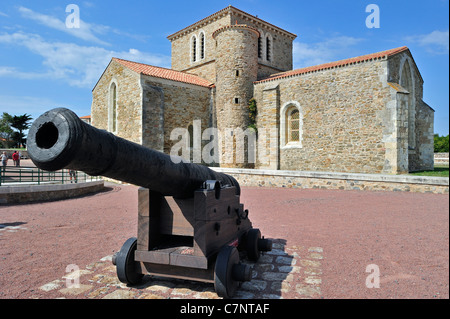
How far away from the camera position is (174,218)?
3.25m

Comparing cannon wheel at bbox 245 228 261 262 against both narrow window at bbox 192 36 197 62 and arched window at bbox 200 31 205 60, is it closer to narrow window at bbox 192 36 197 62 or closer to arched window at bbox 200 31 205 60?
arched window at bbox 200 31 205 60

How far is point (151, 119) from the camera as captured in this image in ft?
53.9

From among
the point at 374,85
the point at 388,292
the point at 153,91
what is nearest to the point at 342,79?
the point at 374,85

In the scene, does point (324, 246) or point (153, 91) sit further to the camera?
point (153, 91)

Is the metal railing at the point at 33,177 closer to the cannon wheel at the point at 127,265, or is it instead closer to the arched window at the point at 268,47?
the cannon wheel at the point at 127,265

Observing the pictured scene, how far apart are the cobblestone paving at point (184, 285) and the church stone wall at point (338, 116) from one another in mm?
11677

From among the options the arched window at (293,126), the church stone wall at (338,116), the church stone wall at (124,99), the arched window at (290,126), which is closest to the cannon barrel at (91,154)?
the church stone wall at (338,116)

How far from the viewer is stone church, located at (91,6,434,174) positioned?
45.4 feet

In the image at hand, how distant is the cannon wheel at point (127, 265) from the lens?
318 cm

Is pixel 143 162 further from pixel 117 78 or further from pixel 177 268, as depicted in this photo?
pixel 117 78

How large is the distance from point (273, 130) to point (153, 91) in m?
7.25

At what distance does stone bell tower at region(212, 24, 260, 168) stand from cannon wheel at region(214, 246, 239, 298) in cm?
1511

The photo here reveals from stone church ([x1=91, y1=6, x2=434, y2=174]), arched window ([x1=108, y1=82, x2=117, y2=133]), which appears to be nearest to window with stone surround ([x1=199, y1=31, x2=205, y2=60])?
stone church ([x1=91, y1=6, x2=434, y2=174])

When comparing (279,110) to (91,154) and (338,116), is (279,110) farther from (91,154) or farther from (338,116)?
(91,154)
